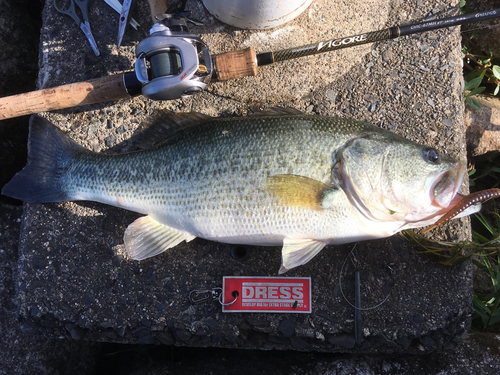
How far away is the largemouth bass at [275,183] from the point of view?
A: 1853 mm

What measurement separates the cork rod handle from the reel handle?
0.69m

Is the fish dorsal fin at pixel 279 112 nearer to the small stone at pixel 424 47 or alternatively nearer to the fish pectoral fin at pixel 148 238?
the fish pectoral fin at pixel 148 238

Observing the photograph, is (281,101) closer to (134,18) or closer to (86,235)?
(134,18)

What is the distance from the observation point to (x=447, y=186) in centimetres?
180

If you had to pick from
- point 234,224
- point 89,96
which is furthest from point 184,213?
point 89,96

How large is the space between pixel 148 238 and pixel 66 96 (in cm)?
117

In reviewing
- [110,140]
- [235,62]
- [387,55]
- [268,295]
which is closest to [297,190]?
[268,295]

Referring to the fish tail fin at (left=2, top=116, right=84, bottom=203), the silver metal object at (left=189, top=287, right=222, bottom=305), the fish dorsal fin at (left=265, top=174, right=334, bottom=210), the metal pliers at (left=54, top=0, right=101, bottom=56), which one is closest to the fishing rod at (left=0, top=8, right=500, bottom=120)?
the fish tail fin at (left=2, top=116, right=84, bottom=203)

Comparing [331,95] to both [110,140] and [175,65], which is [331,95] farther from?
[110,140]

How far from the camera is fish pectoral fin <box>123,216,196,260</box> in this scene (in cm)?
217

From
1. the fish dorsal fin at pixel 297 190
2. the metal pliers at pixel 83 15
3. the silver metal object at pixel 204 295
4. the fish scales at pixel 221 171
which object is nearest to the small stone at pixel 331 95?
the fish scales at pixel 221 171

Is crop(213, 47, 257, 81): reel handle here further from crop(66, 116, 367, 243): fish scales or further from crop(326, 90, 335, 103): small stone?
crop(326, 90, 335, 103): small stone

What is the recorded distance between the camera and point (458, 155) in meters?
2.32

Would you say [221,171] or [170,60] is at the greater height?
[170,60]
